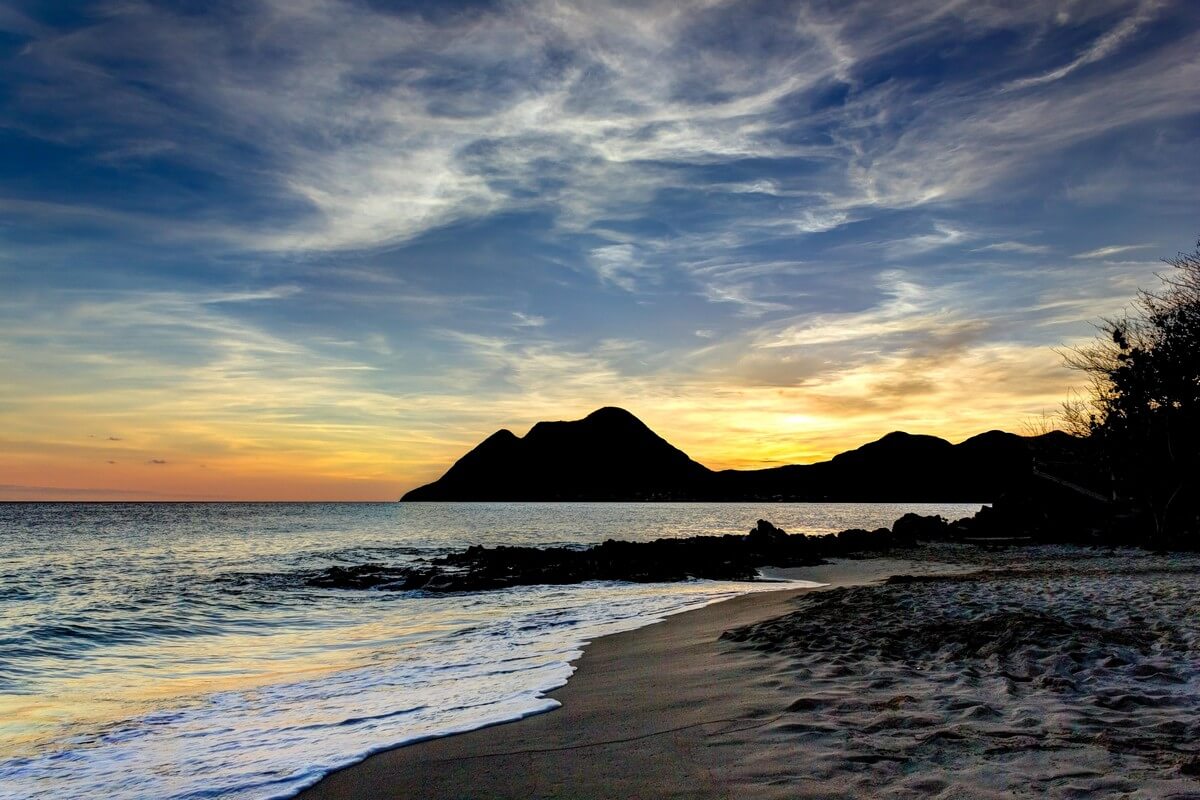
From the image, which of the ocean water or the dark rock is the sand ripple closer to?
the ocean water

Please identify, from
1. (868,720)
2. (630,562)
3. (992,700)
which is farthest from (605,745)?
(630,562)

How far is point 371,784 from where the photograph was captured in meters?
5.05

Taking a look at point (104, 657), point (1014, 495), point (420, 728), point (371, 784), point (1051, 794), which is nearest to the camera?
point (1051, 794)

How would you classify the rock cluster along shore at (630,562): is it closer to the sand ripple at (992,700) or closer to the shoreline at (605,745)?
the sand ripple at (992,700)

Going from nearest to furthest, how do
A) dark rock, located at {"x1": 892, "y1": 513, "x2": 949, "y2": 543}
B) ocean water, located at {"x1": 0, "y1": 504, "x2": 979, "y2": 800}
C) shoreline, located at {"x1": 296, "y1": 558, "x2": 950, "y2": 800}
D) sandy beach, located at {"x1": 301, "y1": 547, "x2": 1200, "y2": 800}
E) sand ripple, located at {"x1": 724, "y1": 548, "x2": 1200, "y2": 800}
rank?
sand ripple, located at {"x1": 724, "y1": 548, "x2": 1200, "y2": 800} < sandy beach, located at {"x1": 301, "y1": 547, "x2": 1200, "y2": 800} < shoreline, located at {"x1": 296, "y1": 558, "x2": 950, "y2": 800} < ocean water, located at {"x1": 0, "y1": 504, "x2": 979, "y2": 800} < dark rock, located at {"x1": 892, "y1": 513, "x2": 949, "y2": 543}

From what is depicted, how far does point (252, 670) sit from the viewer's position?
1151 centimetres

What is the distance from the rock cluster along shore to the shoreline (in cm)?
1790

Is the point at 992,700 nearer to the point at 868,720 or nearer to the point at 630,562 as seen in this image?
the point at 868,720

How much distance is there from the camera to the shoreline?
4617mm

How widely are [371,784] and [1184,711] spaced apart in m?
5.70

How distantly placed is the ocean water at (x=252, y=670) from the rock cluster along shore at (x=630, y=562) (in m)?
2.12

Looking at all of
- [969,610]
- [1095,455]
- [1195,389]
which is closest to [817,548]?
[1095,455]

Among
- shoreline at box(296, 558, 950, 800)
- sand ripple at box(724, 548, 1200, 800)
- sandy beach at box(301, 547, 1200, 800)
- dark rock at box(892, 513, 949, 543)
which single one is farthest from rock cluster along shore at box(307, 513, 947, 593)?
shoreline at box(296, 558, 950, 800)

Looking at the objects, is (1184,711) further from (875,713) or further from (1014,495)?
(1014,495)
